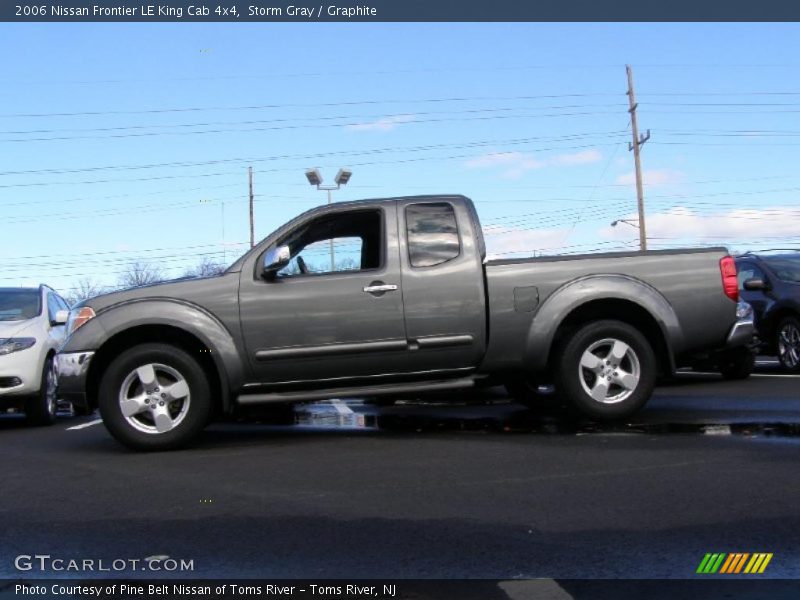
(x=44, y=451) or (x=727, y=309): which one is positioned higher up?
(x=727, y=309)

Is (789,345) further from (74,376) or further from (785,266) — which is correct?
(74,376)

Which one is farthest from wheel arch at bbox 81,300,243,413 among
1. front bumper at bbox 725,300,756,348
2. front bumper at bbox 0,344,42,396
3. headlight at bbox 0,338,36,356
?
front bumper at bbox 725,300,756,348

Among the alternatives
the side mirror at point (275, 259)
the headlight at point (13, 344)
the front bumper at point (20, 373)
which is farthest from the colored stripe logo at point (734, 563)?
the headlight at point (13, 344)

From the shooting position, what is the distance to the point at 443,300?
23.6ft

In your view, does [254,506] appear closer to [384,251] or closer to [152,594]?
[152,594]

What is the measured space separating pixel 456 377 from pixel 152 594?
13.2 ft

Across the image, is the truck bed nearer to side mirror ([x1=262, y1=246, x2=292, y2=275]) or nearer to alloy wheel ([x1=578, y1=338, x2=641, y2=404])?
alloy wheel ([x1=578, y1=338, x2=641, y2=404])

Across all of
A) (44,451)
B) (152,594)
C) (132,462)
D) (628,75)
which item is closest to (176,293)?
(132,462)

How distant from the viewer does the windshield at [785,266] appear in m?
12.0

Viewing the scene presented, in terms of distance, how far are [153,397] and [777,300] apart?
328 inches

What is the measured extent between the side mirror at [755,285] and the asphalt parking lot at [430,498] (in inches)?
146

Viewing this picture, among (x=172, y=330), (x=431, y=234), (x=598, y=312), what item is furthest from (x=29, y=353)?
(x=598, y=312)

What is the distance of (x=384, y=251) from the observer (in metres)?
7.32

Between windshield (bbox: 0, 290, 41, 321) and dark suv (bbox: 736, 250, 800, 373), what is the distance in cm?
865
